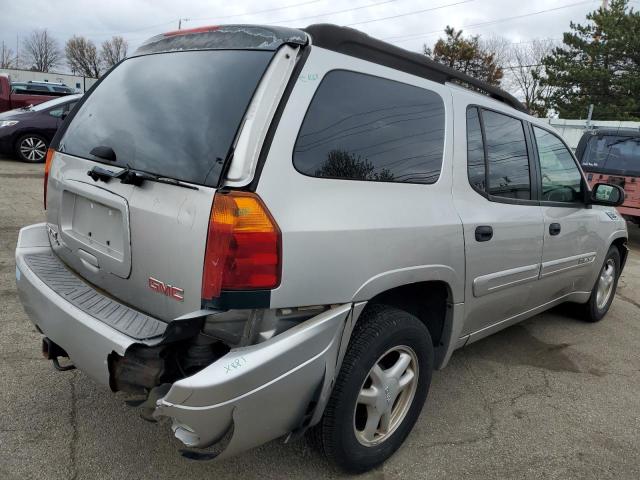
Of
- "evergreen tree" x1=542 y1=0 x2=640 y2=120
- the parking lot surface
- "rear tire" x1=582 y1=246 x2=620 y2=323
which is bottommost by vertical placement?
the parking lot surface

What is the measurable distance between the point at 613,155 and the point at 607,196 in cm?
638

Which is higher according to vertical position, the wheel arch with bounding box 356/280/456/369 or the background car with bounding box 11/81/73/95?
the background car with bounding box 11/81/73/95

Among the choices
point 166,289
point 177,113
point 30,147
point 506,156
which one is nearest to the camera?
point 166,289

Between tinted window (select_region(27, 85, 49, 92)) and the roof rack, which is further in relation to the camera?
tinted window (select_region(27, 85, 49, 92))

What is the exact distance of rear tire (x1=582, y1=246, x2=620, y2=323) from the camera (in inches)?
179

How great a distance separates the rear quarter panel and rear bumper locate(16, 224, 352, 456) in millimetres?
151

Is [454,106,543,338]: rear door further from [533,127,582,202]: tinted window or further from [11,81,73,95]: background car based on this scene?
[11,81,73,95]: background car

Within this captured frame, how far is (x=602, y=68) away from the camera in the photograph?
87.5ft

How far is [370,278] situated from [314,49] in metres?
0.94

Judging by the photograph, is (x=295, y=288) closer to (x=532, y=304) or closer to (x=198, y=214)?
(x=198, y=214)

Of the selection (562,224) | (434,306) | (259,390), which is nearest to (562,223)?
(562,224)

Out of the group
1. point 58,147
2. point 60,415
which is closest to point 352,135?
point 58,147

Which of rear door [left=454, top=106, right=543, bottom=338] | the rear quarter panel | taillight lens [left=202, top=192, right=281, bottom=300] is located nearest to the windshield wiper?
taillight lens [left=202, top=192, right=281, bottom=300]

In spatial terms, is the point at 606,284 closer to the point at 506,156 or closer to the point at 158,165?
the point at 506,156
